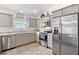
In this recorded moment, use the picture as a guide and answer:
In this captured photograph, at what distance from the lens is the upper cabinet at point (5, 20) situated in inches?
191

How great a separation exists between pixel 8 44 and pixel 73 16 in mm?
3476

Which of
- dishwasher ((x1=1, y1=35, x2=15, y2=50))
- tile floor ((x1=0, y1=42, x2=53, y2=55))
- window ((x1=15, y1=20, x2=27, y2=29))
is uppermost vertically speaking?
window ((x1=15, y1=20, x2=27, y2=29))

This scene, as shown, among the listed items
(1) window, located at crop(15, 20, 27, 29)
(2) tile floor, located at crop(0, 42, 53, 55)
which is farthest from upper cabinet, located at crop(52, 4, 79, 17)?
(1) window, located at crop(15, 20, 27, 29)

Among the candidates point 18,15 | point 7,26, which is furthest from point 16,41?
point 18,15

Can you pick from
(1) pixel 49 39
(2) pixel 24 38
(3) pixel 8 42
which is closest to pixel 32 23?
(2) pixel 24 38

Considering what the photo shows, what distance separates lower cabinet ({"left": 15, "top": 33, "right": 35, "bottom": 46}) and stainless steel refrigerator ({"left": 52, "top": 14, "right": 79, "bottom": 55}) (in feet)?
8.35

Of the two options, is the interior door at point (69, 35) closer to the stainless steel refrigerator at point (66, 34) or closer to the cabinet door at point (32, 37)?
the stainless steel refrigerator at point (66, 34)

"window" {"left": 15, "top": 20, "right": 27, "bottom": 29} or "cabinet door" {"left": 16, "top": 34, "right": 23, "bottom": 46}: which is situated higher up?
"window" {"left": 15, "top": 20, "right": 27, "bottom": 29}

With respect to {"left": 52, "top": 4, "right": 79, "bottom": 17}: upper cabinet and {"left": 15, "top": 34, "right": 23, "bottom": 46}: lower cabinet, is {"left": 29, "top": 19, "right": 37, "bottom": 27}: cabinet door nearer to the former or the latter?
{"left": 15, "top": 34, "right": 23, "bottom": 46}: lower cabinet

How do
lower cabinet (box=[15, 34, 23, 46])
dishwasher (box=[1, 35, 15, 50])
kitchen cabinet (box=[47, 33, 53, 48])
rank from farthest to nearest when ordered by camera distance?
lower cabinet (box=[15, 34, 23, 46])
kitchen cabinet (box=[47, 33, 53, 48])
dishwasher (box=[1, 35, 15, 50])

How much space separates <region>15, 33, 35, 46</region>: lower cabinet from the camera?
532 centimetres

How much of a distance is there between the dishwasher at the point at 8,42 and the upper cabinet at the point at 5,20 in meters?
0.89

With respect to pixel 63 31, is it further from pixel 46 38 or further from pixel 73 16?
pixel 46 38

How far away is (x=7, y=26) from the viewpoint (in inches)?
207
